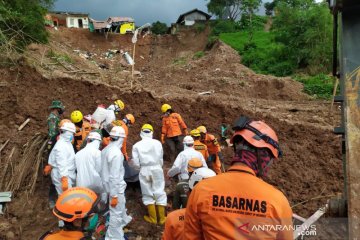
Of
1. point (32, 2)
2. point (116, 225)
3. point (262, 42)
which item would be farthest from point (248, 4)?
point (116, 225)

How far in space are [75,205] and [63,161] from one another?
2.77m

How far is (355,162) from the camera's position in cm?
264

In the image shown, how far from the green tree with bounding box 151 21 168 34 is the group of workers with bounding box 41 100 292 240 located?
136 ft

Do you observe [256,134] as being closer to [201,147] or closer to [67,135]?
[67,135]

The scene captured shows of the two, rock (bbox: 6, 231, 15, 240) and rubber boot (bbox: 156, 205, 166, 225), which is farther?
rubber boot (bbox: 156, 205, 166, 225)

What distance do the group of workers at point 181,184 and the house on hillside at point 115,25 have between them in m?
41.7

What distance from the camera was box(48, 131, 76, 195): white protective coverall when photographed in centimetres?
648

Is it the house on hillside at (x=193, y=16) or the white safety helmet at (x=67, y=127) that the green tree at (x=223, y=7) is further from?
the white safety helmet at (x=67, y=127)

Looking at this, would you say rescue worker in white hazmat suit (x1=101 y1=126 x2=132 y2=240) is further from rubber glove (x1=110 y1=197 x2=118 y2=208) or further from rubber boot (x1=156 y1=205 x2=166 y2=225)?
rubber boot (x1=156 y1=205 x2=166 y2=225)

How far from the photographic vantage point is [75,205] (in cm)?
391

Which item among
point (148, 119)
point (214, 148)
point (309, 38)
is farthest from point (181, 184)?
point (309, 38)

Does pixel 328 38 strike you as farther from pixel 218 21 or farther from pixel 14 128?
pixel 14 128

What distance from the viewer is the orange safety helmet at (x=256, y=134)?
2342 millimetres

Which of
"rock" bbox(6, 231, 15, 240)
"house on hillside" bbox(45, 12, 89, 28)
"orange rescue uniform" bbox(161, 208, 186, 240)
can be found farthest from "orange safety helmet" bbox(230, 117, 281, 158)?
"house on hillside" bbox(45, 12, 89, 28)
